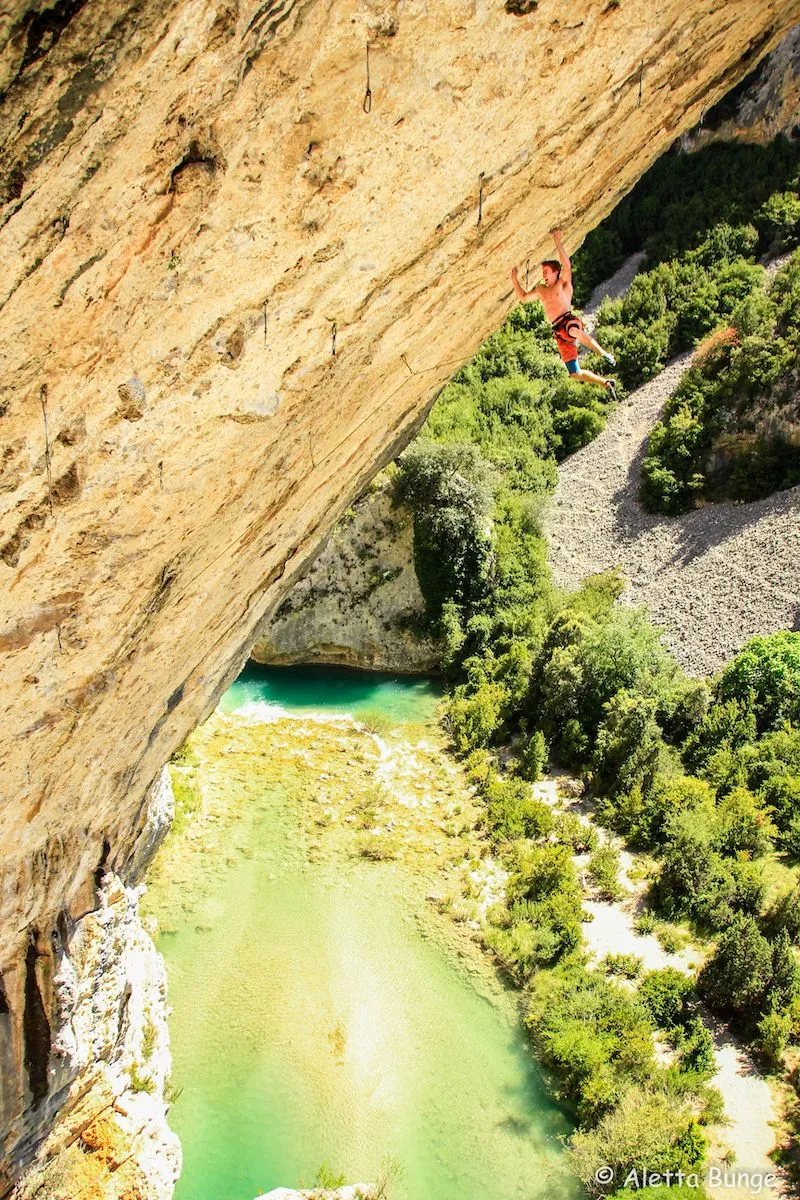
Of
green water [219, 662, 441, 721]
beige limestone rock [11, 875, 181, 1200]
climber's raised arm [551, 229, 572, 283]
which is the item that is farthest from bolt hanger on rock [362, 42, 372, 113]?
green water [219, 662, 441, 721]

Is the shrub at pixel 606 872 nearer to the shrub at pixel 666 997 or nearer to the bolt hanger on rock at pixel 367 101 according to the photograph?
the shrub at pixel 666 997

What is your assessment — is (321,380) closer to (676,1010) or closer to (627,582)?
(676,1010)

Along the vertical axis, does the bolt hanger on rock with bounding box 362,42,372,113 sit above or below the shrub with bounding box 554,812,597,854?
above

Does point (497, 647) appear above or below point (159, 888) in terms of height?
below

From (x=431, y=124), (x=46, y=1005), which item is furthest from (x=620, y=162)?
(x=46, y=1005)

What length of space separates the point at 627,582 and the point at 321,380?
56.6ft

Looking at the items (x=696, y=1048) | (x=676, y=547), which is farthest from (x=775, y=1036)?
(x=676, y=547)

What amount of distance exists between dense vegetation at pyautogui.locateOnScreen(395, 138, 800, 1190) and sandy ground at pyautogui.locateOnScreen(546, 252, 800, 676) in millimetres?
782

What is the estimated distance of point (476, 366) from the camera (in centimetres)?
2880

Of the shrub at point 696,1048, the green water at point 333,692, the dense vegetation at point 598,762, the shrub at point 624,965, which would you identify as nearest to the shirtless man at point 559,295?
the dense vegetation at point 598,762

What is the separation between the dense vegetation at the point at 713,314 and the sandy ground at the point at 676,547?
85cm

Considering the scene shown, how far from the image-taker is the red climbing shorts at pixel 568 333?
8.00m

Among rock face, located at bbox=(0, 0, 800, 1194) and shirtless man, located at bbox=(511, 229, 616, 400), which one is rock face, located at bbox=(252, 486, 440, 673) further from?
rock face, located at bbox=(0, 0, 800, 1194)

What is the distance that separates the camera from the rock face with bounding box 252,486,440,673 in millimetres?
22344
